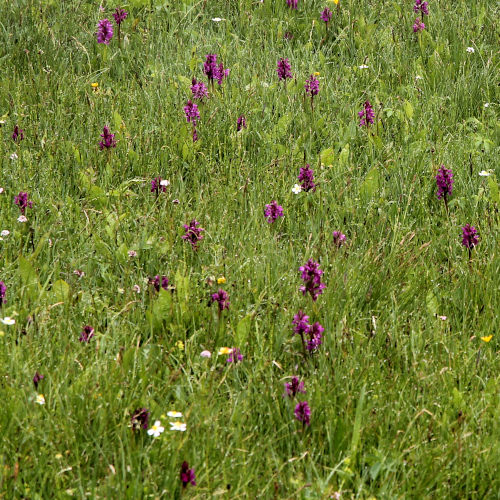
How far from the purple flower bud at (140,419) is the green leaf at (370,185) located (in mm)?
1831

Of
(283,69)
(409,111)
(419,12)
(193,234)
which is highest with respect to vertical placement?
(419,12)

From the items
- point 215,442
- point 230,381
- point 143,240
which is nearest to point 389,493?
point 215,442

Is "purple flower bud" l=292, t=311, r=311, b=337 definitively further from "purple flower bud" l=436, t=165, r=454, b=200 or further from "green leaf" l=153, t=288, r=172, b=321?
"purple flower bud" l=436, t=165, r=454, b=200

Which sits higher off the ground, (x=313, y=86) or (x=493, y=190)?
(x=313, y=86)

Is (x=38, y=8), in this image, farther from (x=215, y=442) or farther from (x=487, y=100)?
(x=215, y=442)

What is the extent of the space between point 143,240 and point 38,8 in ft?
10.3

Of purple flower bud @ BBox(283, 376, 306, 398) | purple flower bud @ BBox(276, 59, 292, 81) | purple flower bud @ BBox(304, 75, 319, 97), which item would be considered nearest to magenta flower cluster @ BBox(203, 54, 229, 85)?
purple flower bud @ BBox(276, 59, 292, 81)

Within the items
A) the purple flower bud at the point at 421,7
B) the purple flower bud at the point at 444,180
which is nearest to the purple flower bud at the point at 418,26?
the purple flower bud at the point at 421,7

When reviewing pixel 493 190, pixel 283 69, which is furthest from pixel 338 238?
pixel 283 69

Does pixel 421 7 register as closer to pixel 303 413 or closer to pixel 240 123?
pixel 240 123

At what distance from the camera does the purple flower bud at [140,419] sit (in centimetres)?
212

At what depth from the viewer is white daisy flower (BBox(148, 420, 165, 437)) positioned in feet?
6.93

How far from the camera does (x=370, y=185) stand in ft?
11.7

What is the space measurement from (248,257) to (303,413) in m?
0.98
